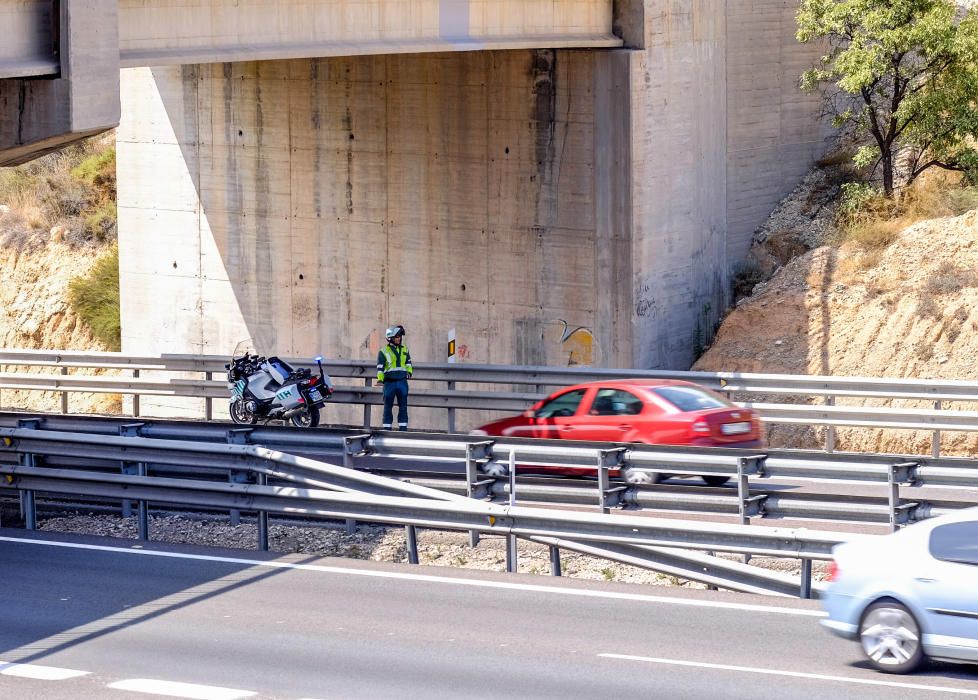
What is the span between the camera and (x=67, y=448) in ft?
53.6

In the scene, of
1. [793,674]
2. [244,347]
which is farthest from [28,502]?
[244,347]

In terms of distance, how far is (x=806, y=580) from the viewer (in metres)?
12.7

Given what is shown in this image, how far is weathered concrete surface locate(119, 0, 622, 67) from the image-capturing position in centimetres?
1773

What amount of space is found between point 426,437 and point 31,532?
4.42 metres

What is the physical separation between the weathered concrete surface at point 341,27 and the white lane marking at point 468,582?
5872 mm

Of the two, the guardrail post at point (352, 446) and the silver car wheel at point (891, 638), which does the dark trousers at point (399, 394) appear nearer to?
the guardrail post at point (352, 446)

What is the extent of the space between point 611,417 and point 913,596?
7.78 meters

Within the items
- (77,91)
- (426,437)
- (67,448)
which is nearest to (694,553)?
(426,437)

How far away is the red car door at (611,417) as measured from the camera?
1773cm

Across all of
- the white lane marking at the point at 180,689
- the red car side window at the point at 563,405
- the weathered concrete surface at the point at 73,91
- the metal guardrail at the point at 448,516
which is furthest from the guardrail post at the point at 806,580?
the weathered concrete surface at the point at 73,91

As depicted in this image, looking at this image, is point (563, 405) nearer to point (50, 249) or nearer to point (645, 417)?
point (645, 417)

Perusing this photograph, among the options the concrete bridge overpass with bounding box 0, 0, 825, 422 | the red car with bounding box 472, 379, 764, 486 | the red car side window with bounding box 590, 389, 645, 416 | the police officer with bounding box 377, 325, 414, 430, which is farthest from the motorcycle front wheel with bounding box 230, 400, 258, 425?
the red car side window with bounding box 590, 389, 645, 416

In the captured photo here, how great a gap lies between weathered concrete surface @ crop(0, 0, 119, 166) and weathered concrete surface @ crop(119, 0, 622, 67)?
0.97 m

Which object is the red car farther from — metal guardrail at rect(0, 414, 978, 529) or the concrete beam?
the concrete beam
